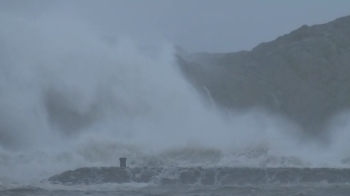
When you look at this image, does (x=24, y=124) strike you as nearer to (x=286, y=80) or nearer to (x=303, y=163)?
(x=303, y=163)

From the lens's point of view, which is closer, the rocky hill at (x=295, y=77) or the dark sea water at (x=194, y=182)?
the dark sea water at (x=194, y=182)

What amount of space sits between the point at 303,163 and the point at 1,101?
39.3 feet

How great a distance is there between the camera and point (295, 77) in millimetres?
35938

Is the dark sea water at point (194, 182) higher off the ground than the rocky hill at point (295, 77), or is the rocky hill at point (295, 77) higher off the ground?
the rocky hill at point (295, 77)

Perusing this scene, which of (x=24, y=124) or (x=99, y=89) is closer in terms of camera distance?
(x=24, y=124)

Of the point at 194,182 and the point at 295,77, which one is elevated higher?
the point at 295,77

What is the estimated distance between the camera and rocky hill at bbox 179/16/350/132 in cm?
3447

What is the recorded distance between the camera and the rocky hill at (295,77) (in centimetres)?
3447

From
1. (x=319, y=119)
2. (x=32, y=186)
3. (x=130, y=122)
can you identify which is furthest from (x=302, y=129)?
(x=32, y=186)

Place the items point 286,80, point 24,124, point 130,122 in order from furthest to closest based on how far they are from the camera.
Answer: point 286,80 → point 130,122 → point 24,124

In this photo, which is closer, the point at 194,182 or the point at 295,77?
the point at 194,182

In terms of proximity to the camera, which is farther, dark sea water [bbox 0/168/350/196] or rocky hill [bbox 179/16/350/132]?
rocky hill [bbox 179/16/350/132]

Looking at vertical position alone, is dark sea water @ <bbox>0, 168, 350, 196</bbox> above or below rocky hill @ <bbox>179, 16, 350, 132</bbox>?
below

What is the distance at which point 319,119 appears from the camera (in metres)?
34.1
